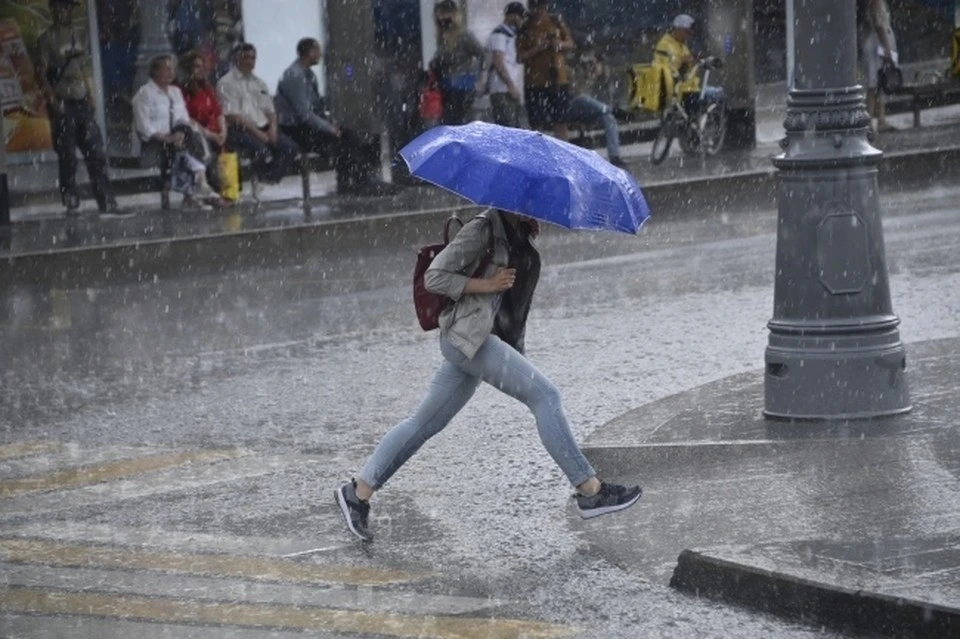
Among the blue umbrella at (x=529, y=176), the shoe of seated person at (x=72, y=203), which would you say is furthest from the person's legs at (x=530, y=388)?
the shoe of seated person at (x=72, y=203)

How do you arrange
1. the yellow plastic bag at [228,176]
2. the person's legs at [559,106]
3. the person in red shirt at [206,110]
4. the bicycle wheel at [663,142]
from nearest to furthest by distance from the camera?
the person in red shirt at [206,110] → the yellow plastic bag at [228,176] → the person's legs at [559,106] → the bicycle wheel at [663,142]

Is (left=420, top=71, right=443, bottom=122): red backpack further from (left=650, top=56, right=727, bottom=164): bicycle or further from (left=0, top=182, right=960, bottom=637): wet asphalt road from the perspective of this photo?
(left=0, top=182, right=960, bottom=637): wet asphalt road

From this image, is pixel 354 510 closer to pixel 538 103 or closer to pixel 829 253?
pixel 829 253

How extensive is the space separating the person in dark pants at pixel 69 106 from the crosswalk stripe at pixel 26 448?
35.3 ft

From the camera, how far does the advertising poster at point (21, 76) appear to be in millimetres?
21859

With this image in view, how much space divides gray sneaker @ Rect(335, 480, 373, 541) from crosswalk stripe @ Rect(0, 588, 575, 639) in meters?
1.07

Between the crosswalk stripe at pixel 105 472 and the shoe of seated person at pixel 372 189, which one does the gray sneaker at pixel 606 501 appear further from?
the shoe of seated person at pixel 372 189

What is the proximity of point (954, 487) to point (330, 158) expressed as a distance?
14.9 m

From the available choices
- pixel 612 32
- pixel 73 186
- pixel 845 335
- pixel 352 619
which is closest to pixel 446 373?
pixel 352 619

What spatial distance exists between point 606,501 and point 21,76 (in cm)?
1514

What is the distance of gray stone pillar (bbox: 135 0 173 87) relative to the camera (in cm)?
2312

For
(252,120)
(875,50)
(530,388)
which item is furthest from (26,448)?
(875,50)

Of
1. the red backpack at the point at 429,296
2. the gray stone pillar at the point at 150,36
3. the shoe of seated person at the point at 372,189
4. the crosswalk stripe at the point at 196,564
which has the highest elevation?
the gray stone pillar at the point at 150,36

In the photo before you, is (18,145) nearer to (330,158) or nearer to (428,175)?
(330,158)
